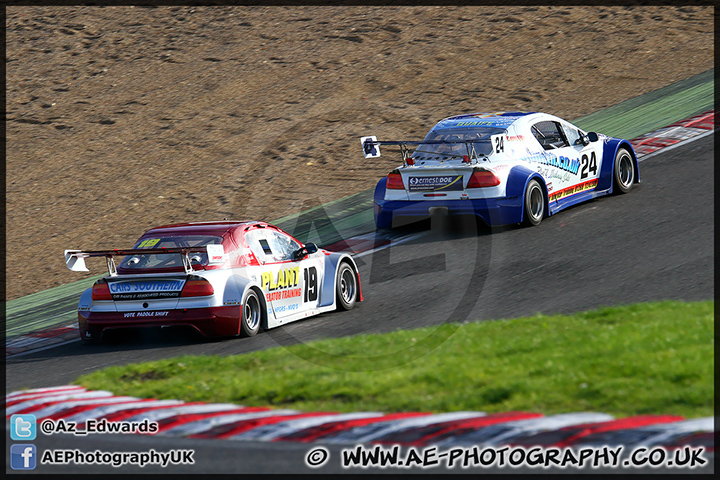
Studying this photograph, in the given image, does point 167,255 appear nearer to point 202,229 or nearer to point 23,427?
point 202,229

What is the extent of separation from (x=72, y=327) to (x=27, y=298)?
8.46 feet

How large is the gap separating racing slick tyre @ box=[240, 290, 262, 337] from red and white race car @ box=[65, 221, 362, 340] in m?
0.01

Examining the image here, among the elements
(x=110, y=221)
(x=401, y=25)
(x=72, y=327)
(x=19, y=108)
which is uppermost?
(x=401, y=25)

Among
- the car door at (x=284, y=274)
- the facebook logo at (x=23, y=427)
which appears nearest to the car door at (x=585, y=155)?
the car door at (x=284, y=274)

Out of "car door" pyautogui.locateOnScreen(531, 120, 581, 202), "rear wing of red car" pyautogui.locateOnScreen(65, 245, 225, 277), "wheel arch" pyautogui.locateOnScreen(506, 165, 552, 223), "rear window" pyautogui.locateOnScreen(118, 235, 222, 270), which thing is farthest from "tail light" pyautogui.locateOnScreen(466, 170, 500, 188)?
"rear wing of red car" pyautogui.locateOnScreen(65, 245, 225, 277)

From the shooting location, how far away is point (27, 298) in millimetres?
13297

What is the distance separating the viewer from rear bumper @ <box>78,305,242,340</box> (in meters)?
9.24

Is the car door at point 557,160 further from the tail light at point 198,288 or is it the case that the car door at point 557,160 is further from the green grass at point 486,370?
the tail light at point 198,288

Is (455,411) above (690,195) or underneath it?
underneath

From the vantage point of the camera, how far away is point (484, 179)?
43.0ft

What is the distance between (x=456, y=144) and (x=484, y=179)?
889mm

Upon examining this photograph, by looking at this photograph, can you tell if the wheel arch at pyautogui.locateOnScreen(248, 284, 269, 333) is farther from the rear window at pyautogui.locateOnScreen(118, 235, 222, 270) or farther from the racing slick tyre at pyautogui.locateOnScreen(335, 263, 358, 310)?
the racing slick tyre at pyautogui.locateOnScreen(335, 263, 358, 310)

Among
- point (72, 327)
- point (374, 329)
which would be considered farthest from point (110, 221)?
point (374, 329)

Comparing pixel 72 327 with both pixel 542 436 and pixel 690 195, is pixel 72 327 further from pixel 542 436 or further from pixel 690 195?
pixel 690 195
